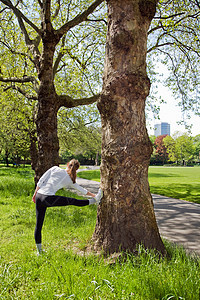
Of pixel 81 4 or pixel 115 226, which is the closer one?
pixel 115 226

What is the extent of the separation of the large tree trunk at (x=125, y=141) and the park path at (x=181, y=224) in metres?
1.54

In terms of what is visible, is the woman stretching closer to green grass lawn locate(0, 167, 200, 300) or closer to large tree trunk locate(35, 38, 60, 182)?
green grass lawn locate(0, 167, 200, 300)

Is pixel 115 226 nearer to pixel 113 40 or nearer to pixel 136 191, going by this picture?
pixel 136 191

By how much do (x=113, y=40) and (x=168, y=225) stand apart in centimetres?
482

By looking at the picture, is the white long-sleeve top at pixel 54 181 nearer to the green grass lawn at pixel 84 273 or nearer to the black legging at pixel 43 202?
the black legging at pixel 43 202

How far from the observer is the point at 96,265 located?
3.21 m

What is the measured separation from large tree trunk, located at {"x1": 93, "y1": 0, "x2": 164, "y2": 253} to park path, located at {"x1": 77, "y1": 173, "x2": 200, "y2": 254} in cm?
154

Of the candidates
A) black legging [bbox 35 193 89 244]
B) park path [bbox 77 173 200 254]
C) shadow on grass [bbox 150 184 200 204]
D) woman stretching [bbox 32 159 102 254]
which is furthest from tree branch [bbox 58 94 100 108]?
black legging [bbox 35 193 89 244]

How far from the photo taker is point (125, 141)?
3670mm

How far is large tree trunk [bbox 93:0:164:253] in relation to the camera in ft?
11.8

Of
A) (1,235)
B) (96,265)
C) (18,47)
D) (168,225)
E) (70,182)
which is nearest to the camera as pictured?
(96,265)

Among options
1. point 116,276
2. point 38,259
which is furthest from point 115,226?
point 38,259

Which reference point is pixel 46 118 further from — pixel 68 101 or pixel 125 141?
pixel 125 141

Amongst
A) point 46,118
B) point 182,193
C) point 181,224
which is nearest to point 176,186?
point 182,193
